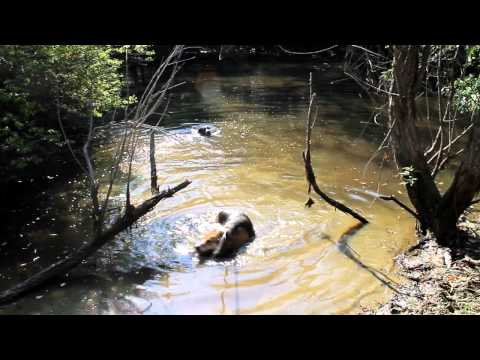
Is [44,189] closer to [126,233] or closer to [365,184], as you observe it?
[126,233]

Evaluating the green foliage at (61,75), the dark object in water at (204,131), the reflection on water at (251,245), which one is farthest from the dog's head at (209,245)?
the dark object in water at (204,131)

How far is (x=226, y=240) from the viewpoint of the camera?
7.60 meters

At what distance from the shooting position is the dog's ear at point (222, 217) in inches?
331

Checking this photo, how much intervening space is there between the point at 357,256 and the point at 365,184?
3.37 meters

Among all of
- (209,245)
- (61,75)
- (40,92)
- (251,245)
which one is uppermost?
(61,75)

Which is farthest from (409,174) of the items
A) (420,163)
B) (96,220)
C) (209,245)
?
(96,220)

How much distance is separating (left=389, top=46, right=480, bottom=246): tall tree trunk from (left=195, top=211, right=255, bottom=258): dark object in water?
2.93m

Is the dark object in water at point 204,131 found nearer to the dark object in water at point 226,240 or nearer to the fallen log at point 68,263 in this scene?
the fallen log at point 68,263

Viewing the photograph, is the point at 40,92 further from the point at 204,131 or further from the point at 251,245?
the point at 204,131

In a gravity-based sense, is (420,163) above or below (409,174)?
above

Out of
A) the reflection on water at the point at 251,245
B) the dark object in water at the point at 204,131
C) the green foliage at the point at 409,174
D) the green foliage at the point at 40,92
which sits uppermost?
the green foliage at the point at 40,92

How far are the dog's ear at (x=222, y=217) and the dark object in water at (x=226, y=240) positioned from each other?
0.42 m

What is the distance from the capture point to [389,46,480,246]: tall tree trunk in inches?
274

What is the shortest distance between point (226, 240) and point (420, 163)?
3535 mm
